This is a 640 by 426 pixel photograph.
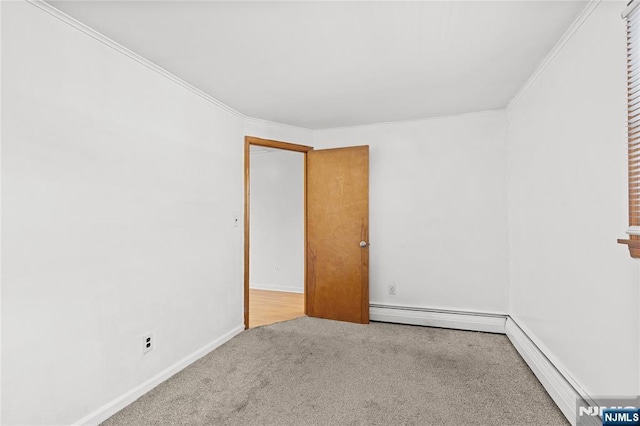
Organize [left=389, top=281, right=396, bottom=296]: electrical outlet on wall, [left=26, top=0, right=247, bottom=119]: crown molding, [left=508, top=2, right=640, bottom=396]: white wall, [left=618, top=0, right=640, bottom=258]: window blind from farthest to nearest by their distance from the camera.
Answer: [left=389, top=281, right=396, bottom=296]: electrical outlet on wall, [left=26, top=0, right=247, bottom=119]: crown molding, [left=508, top=2, right=640, bottom=396]: white wall, [left=618, top=0, right=640, bottom=258]: window blind

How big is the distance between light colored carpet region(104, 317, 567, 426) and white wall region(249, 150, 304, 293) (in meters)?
2.13

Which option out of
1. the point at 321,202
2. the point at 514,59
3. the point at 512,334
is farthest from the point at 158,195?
the point at 512,334

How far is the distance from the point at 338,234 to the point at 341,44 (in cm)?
225

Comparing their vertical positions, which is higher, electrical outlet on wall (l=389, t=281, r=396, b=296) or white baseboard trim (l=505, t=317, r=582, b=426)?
electrical outlet on wall (l=389, t=281, r=396, b=296)

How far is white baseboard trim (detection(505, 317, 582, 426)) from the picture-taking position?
1.86 meters

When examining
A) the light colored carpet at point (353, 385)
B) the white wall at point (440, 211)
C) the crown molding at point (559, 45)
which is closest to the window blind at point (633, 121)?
the crown molding at point (559, 45)

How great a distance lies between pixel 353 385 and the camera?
7.57ft

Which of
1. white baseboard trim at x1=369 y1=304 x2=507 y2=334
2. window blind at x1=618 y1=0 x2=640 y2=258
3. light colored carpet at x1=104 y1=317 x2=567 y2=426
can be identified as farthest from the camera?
white baseboard trim at x1=369 y1=304 x2=507 y2=334

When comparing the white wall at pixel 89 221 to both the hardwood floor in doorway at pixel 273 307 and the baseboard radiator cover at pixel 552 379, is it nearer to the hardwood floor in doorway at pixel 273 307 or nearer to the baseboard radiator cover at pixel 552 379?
the hardwood floor in doorway at pixel 273 307

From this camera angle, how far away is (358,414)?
197 centimetres

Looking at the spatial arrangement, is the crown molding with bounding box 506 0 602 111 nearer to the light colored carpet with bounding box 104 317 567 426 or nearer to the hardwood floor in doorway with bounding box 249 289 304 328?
the light colored carpet with bounding box 104 317 567 426

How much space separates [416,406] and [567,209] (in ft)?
5.17

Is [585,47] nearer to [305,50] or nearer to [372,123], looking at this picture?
[305,50]

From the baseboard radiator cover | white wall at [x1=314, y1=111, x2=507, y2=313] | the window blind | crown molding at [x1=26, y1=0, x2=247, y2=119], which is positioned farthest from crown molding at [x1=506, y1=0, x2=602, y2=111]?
crown molding at [x1=26, y1=0, x2=247, y2=119]
